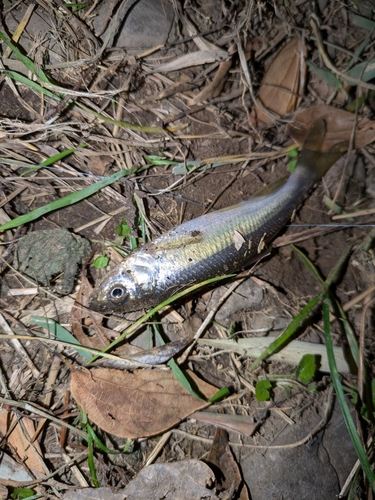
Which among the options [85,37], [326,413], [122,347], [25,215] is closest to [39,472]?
[122,347]

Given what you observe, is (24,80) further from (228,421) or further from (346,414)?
(346,414)

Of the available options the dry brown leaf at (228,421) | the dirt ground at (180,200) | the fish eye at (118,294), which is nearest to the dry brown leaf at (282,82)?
the dirt ground at (180,200)

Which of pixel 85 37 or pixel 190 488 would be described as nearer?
pixel 190 488

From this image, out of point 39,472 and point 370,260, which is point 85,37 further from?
point 39,472

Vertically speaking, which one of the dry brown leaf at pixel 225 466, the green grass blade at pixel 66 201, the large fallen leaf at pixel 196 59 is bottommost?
the dry brown leaf at pixel 225 466

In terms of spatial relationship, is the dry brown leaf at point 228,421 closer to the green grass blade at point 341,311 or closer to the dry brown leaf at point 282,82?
the green grass blade at point 341,311

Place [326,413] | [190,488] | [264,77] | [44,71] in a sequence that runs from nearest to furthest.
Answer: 1. [190,488]
2. [44,71]
3. [326,413]
4. [264,77]

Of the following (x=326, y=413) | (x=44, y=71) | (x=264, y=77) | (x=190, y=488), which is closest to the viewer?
(x=190, y=488)
